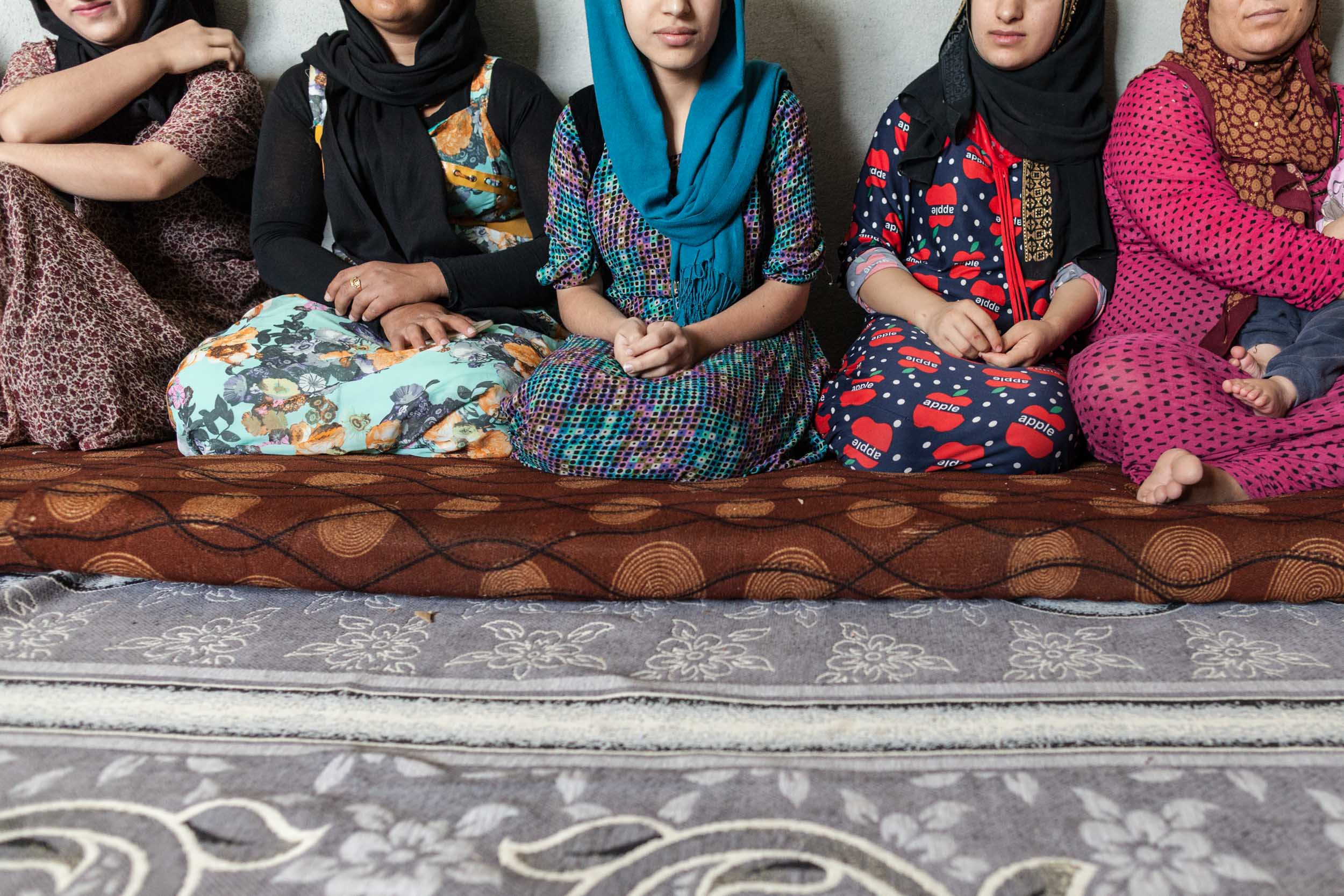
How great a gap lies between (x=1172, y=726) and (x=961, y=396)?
2.28ft

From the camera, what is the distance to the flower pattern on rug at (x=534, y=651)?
0.94 m

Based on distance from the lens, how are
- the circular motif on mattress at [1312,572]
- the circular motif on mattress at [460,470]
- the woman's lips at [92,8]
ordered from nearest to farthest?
the circular motif on mattress at [1312,572], the circular motif on mattress at [460,470], the woman's lips at [92,8]

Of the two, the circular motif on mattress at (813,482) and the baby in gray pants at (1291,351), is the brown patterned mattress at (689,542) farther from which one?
the baby in gray pants at (1291,351)

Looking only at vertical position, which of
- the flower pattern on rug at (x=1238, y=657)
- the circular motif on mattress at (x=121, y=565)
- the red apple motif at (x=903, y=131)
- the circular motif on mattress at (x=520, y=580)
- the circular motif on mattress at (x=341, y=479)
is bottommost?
the flower pattern on rug at (x=1238, y=657)

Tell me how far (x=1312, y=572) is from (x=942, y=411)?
0.52 metres

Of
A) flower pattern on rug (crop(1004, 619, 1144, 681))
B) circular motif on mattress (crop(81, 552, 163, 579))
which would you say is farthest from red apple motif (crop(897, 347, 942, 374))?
circular motif on mattress (crop(81, 552, 163, 579))

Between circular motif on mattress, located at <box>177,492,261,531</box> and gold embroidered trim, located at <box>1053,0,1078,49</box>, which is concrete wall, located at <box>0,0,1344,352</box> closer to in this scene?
gold embroidered trim, located at <box>1053,0,1078,49</box>

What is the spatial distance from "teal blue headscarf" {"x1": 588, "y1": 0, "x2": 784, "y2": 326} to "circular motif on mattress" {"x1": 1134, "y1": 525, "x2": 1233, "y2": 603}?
31.3 inches

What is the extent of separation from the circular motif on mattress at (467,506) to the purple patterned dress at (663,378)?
0.75ft

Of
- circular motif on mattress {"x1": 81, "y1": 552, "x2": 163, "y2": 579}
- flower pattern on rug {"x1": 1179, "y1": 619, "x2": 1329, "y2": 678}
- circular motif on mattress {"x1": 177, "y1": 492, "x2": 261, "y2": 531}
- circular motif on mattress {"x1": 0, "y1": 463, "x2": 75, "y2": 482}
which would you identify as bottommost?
flower pattern on rug {"x1": 1179, "y1": 619, "x2": 1329, "y2": 678}

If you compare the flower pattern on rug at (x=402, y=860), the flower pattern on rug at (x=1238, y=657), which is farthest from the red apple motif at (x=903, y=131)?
the flower pattern on rug at (x=402, y=860)

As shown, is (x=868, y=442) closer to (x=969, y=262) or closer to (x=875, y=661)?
(x=969, y=262)

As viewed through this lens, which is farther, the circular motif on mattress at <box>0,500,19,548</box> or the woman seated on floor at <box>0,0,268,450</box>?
the woman seated on floor at <box>0,0,268,450</box>

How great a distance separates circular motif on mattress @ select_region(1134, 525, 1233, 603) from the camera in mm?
1036
